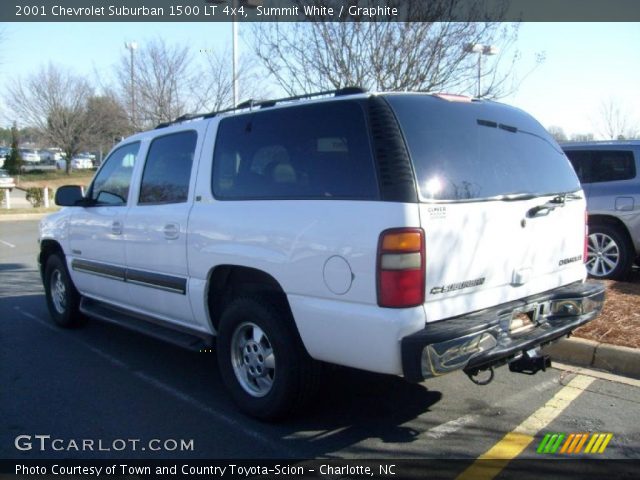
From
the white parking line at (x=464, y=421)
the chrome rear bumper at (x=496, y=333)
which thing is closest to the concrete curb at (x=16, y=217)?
the white parking line at (x=464, y=421)

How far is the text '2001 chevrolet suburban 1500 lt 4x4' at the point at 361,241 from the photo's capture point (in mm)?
3164

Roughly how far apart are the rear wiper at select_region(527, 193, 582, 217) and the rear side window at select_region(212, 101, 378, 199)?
3.76 ft

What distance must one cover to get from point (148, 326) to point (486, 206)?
3003 millimetres

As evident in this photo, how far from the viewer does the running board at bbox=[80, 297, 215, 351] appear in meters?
4.41

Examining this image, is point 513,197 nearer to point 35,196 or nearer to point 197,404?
point 197,404

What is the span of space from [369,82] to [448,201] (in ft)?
16.6

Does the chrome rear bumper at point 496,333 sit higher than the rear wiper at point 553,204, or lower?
lower

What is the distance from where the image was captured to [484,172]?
3617mm

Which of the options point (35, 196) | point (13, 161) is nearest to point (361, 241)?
point (35, 196)

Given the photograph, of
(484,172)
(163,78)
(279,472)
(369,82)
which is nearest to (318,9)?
(369,82)

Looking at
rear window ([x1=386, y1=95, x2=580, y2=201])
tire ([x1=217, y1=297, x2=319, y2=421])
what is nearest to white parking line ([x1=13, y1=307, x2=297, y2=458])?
tire ([x1=217, y1=297, x2=319, y2=421])

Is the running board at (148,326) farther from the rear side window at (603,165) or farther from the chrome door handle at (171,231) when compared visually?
the rear side window at (603,165)

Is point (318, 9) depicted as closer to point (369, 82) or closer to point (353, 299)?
point (369, 82)

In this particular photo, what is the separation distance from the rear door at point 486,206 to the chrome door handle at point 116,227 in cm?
282
